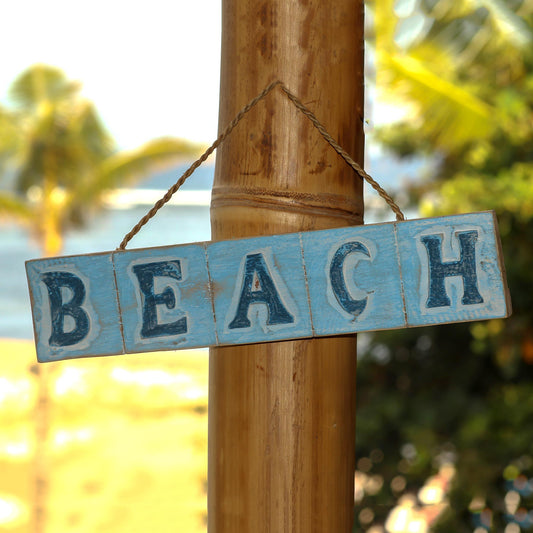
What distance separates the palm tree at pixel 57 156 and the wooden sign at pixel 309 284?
34.5 ft

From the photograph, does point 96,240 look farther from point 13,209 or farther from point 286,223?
point 286,223

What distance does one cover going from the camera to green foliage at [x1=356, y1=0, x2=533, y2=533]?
491 centimetres

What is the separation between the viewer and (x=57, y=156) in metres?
12.4

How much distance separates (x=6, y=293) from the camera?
40812mm

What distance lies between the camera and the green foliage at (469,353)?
4914 millimetres

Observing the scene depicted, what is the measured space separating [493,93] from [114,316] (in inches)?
246

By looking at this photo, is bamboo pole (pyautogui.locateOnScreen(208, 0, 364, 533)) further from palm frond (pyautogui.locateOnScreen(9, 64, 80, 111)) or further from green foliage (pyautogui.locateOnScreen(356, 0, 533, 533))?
palm frond (pyautogui.locateOnScreen(9, 64, 80, 111))

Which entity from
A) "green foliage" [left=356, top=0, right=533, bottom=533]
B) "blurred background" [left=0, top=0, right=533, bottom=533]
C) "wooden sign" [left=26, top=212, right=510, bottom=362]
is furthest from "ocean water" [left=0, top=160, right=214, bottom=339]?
"wooden sign" [left=26, top=212, right=510, bottom=362]

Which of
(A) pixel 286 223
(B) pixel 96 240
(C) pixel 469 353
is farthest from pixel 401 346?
(B) pixel 96 240

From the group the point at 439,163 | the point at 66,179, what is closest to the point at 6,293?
the point at 66,179

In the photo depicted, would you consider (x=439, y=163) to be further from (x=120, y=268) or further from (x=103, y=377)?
(x=103, y=377)

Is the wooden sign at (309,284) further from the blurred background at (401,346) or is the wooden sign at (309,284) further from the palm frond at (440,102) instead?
the palm frond at (440,102)

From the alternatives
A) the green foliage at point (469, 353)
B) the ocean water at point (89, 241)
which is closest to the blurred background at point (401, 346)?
the green foliage at point (469, 353)

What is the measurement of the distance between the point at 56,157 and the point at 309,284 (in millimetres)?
11855
